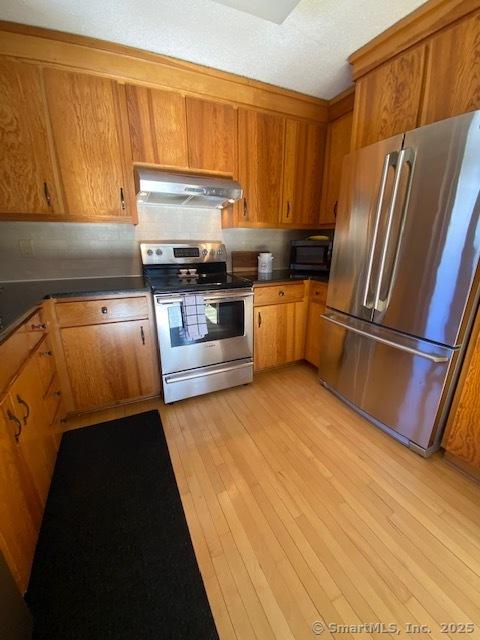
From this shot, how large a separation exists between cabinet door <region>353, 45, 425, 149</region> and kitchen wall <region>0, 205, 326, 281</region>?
4.37 feet

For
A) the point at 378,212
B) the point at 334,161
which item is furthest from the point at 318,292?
the point at 334,161

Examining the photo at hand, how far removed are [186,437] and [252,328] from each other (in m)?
0.99

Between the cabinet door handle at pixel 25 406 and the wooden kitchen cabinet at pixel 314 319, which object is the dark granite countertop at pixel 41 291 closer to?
the cabinet door handle at pixel 25 406

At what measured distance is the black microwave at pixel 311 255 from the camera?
2387 millimetres

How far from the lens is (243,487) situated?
1.45 m

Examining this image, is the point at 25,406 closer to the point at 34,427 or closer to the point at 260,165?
the point at 34,427

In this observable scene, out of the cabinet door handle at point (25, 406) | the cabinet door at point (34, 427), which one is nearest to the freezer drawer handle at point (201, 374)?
the cabinet door at point (34, 427)

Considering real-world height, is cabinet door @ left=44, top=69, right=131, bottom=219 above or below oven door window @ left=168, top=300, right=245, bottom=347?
above

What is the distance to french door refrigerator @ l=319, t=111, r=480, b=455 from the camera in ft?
4.23

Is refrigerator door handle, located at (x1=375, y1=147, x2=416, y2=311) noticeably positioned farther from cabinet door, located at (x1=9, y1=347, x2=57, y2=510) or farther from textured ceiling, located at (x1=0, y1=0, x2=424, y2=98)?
cabinet door, located at (x1=9, y1=347, x2=57, y2=510)

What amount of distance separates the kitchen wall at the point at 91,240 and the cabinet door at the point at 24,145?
1.06ft

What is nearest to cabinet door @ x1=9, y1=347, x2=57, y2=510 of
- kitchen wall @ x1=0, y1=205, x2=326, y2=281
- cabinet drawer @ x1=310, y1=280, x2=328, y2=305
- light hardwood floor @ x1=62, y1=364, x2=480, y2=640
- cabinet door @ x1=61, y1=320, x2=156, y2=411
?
cabinet door @ x1=61, y1=320, x2=156, y2=411

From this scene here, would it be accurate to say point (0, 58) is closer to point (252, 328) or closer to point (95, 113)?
point (95, 113)

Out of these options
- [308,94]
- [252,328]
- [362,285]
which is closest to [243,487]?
[252,328]
